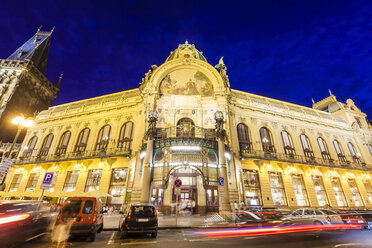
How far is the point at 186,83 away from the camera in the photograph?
21.8 metres

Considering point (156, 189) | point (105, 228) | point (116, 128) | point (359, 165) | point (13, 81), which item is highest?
point (13, 81)

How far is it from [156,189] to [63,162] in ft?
45.8

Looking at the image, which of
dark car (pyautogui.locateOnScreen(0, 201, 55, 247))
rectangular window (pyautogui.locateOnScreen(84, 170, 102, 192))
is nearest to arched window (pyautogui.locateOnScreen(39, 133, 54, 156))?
rectangular window (pyautogui.locateOnScreen(84, 170, 102, 192))

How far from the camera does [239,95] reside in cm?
2433

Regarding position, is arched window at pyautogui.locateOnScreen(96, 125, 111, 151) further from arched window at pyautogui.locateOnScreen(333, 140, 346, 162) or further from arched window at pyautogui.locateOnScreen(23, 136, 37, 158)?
arched window at pyautogui.locateOnScreen(333, 140, 346, 162)

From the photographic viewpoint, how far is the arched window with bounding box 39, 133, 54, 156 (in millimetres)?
23492

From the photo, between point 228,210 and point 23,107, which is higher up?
point 23,107

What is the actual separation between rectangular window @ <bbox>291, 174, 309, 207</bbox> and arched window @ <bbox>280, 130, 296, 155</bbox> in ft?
10.4

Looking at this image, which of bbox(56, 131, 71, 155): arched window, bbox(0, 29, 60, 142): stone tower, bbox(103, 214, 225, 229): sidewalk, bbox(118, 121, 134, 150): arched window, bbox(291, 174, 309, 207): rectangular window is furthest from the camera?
bbox(0, 29, 60, 142): stone tower

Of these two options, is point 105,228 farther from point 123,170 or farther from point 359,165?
point 359,165

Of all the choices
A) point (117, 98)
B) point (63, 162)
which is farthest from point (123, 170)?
A: point (117, 98)

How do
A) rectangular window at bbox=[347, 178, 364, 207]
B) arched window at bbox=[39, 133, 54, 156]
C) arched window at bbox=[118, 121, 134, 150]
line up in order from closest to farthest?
arched window at bbox=[118, 121, 134, 150]
rectangular window at bbox=[347, 178, 364, 207]
arched window at bbox=[39, 133, 54, 156]

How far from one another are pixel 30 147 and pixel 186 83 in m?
25.1

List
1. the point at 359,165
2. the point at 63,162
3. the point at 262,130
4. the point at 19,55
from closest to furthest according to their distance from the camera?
the point at 63,162
the point at 262,130
the point at 359,165
the point at 19,55
